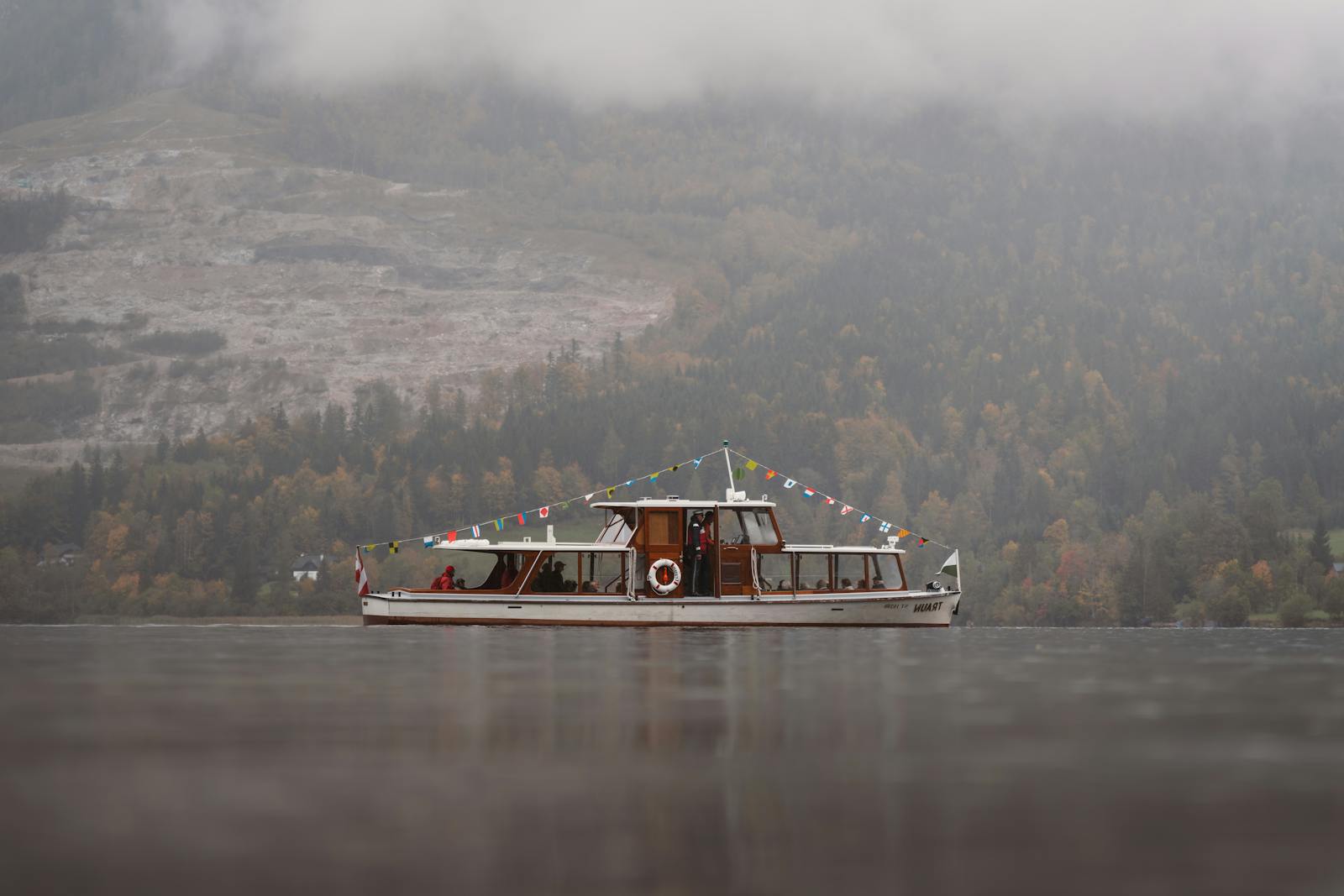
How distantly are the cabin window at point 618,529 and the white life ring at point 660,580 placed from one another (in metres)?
2.19

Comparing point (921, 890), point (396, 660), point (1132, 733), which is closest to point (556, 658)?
point (396, 660)

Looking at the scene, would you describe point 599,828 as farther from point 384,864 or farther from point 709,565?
point 709,565

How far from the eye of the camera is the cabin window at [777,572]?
74.9 m

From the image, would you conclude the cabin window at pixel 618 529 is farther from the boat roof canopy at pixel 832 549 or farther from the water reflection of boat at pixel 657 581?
the boat roof canopy at pixel 832 549

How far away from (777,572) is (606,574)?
7.85m

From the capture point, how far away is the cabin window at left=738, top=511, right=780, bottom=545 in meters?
73.9

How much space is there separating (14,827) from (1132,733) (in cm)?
1454

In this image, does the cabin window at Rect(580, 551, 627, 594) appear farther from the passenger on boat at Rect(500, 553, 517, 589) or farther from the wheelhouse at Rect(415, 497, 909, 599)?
the passenger on boat at Rect(500, 553, 517, 589)

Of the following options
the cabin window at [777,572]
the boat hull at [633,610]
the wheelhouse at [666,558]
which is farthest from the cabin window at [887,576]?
the cabin window at [777,572]

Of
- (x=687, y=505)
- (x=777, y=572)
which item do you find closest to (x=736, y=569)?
(x=777, y=572)

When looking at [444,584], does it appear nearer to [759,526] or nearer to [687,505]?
[687,505]

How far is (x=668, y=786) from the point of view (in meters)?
16.6

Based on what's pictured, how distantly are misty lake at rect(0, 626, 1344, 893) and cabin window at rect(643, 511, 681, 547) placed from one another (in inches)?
1527

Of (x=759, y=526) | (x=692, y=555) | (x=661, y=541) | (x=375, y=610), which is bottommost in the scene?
(x=375, y=610)
